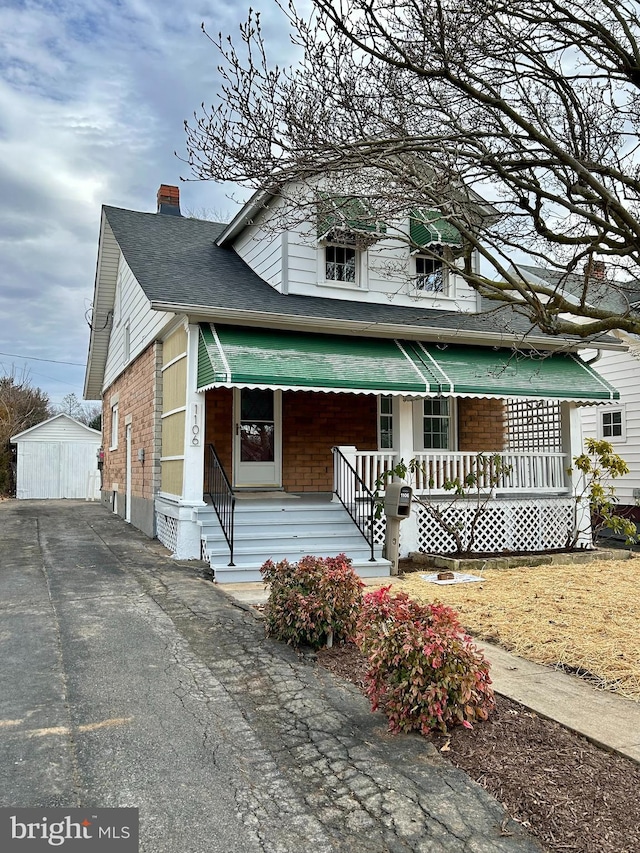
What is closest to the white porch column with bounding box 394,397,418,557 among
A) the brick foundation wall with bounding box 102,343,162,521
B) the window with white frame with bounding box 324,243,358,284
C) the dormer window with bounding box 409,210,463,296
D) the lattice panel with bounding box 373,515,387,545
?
the lattice panel with bounding box 373,515,387,545

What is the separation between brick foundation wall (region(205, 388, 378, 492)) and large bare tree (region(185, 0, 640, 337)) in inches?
196

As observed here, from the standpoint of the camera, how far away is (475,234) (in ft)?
26.7

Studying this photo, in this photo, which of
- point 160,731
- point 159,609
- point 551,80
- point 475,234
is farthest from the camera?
point 475,234

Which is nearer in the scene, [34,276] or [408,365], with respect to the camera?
[408,365]

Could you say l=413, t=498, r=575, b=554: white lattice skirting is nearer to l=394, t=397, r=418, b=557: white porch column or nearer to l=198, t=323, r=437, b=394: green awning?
l=394, t=397, r=418, b=557: white porch column

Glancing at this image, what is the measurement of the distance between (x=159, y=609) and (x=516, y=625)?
3.59 m

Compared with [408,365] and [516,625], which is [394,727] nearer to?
[516,625]

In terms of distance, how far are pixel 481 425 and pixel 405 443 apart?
3.71m

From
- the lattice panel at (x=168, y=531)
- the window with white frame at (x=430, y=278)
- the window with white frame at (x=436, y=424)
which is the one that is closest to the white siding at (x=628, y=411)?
the window with white frame at (x=436, y=424)

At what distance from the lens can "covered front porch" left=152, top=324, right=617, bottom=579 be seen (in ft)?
30.9

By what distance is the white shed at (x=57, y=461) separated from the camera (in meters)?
26.5

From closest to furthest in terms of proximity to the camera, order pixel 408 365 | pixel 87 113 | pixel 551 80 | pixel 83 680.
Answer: pixel 83 680 < pixel 551 80 < pixel 408 365 < pixel 87 113

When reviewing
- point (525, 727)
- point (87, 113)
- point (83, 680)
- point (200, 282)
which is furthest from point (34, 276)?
point (525, 727)

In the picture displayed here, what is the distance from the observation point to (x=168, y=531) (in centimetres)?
1080
